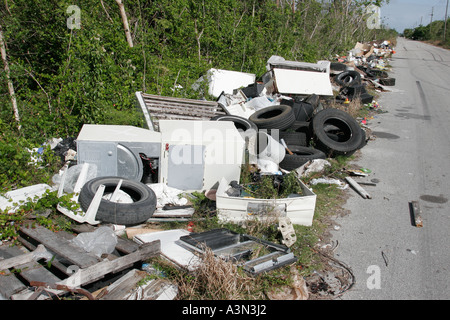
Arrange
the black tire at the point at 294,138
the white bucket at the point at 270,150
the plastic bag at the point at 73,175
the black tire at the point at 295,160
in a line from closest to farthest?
→ the plastic bag at the point at 73,175 < the white bucket at the point at 270,150 < the black tire at the point at 295,160 < the black tire at the point at 294,138

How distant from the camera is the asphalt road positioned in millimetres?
3891

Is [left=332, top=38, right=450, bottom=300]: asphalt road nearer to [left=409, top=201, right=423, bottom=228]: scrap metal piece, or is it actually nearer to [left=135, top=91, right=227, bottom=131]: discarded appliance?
[left=409, top=201, right=423, bottom=228]: scrap metal piece

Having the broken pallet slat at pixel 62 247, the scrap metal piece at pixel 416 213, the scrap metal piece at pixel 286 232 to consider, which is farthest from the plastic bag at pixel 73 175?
the scrap metal piece at pixel 416 213

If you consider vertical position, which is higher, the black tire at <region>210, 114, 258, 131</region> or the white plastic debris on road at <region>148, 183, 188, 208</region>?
the black tire at <region>210, 114, 258, 131</region>

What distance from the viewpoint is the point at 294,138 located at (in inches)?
303

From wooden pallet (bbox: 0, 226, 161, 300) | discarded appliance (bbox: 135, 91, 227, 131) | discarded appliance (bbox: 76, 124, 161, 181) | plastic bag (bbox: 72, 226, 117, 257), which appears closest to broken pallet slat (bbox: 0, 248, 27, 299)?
wooden pallet (bbox: 0, 226, 161, 300)

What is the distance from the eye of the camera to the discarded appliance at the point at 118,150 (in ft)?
16.8

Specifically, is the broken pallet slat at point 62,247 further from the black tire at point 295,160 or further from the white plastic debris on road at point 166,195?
the black tire at point 295,160

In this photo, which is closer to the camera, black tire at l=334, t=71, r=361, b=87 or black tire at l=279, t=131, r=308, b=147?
black tire at l=279, t=131, r=308, b=147

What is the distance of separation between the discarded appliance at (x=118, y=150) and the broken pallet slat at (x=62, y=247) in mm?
1329

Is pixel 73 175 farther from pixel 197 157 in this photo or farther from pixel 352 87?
pixel 352 87

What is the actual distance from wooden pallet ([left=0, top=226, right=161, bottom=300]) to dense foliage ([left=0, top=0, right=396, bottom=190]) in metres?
1.43

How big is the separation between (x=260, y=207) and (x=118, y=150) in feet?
7.17

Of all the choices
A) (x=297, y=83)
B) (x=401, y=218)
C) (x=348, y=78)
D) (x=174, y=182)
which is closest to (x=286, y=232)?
(x=174, y=182)
